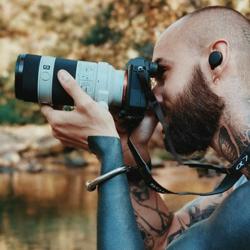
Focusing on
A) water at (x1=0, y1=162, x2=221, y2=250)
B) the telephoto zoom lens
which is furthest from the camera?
water at (x1=0, y1=162, x2=221, y2=250)

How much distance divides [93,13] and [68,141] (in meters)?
8.59

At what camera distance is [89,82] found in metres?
1.35

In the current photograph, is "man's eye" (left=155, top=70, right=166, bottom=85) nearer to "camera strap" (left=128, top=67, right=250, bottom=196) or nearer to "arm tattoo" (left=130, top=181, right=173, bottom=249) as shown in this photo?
"camera strap" (left=128, top=67, right=250, bottom=196)

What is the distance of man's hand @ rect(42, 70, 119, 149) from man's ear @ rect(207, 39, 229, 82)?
202mm

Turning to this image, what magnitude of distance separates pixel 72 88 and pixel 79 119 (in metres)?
0.06

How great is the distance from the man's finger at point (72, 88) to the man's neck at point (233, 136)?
25cm

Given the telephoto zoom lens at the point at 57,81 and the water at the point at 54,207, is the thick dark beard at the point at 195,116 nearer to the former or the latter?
the telephoto zoom lens at the point at 57,81

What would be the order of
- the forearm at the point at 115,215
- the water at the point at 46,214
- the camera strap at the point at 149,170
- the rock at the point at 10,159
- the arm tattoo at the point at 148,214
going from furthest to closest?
the rock at the point at 10,159
the water at the point at 46,214
the arm tattoo at the point at 148,214
the camera strap at the point at 149,170
the forearm at the point at 115,215

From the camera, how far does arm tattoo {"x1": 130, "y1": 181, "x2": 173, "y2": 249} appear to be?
1589mm

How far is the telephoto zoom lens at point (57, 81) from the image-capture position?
1.36 meters

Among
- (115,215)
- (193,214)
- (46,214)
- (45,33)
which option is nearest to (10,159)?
(45,33)

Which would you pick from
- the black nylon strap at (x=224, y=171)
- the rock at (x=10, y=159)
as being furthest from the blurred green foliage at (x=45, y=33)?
the black nylon strap at (x=224, y=171)

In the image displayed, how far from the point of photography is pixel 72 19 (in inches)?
411

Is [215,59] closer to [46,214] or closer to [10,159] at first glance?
[46,214]
